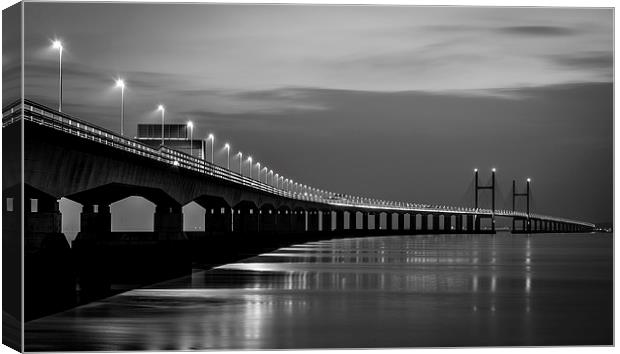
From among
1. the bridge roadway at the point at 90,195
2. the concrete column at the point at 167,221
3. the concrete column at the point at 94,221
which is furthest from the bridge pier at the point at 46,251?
the concrete column at the point at 167,221

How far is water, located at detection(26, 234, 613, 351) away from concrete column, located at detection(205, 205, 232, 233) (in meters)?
80.9

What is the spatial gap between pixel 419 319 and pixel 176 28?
999 centimetres

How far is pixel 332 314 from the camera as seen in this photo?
32.1 meters

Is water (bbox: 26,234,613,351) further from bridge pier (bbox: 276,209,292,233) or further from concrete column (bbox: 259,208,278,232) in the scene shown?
bridge pier (bbox: 276,209,292,233)

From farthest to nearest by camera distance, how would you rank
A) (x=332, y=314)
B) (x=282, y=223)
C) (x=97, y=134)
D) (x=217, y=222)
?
(x=282, y=223) < (x=217, y=222) < (x=97, y=134) < (x=332, y=314)

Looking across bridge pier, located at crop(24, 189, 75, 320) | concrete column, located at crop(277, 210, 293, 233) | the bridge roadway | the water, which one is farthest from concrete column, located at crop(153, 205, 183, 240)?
concrete column, located at crop(277, 210, 293, 233)

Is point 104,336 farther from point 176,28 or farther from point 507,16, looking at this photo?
point 507,16

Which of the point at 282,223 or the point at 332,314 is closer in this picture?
the point at 332,314

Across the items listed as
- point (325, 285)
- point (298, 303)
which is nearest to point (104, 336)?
point (298, 303)

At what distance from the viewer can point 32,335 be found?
25.9 meters

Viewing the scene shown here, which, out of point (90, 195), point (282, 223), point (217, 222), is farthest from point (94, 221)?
point (282, 223)

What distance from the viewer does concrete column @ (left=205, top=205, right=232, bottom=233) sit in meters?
134

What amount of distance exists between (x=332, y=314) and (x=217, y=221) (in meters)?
103

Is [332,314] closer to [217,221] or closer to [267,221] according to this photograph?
[217,221]
